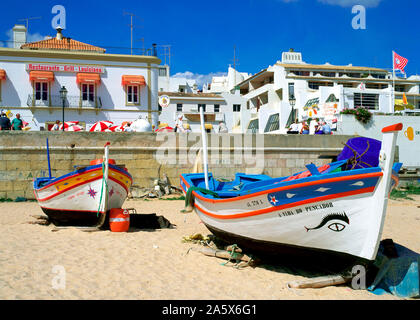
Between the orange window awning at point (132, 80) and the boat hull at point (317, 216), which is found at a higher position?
the orange window awning at point (132, 80)

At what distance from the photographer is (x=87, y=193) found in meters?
7.87

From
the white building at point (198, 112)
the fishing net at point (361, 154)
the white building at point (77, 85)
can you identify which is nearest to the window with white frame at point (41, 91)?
the white building at point (77, 85)

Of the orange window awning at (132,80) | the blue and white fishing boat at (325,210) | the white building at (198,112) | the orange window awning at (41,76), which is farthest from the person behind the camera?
the white building at (198,112)

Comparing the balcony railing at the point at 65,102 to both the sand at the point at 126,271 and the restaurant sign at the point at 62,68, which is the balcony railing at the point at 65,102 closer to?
the restaurant sign at the point at 62,68

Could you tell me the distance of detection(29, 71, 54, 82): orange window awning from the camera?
836 inches

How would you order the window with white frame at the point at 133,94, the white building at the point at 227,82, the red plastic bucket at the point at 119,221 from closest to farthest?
1. the red plastic bucket at the point at 119,221
2. the window with white frame at the point at 133,94
3. the white building at the point at 227,82

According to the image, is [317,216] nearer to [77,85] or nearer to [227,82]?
[77,85]

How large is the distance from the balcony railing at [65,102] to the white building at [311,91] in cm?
1240

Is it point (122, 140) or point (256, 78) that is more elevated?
point (256, 78)

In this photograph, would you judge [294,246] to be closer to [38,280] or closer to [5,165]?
[38,280]

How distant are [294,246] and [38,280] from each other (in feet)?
10.8

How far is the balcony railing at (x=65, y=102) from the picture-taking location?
21.6 meters

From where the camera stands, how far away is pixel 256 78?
4072 cm
